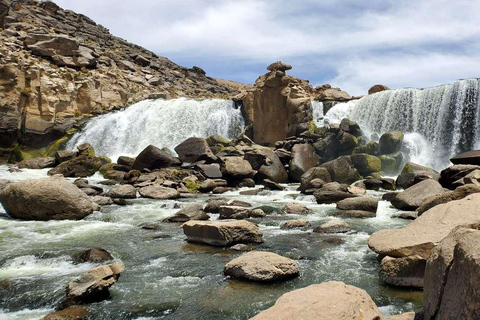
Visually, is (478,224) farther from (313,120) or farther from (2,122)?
(2,122)

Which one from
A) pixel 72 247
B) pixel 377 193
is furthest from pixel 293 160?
pixel 72 247

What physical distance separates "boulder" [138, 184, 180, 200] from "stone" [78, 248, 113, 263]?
10.1 m

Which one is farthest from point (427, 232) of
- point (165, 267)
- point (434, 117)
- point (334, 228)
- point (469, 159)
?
point (434, 117)

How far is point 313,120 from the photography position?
3209 cm

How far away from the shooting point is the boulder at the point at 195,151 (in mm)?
25500

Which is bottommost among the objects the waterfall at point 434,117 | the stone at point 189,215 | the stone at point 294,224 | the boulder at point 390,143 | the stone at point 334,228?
the stone at point 189,215

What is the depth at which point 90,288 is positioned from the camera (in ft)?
21.8

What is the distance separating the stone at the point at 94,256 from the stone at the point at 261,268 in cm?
280

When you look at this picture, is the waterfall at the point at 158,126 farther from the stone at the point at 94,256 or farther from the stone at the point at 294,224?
the stone at the point at 94,256

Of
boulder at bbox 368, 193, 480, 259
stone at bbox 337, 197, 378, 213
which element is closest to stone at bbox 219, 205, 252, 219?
stone at bbox 337, 197, 378, 213

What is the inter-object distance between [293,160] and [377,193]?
6698mm

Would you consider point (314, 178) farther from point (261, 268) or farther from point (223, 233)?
point (261, 268)

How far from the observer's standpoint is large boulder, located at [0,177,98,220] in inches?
528

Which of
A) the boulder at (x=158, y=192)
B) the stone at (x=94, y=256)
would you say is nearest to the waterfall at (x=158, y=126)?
the boulder at (x=158, y=192)
